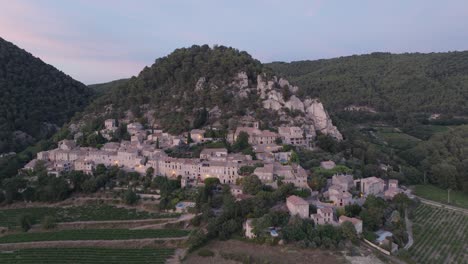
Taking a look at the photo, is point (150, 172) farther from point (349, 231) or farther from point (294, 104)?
point (294, 104)

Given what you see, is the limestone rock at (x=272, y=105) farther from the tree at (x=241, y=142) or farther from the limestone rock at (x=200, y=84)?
the limestone rock at (x=200, y=84)

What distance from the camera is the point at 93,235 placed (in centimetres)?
3466

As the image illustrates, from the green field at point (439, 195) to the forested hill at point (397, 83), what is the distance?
4309cm

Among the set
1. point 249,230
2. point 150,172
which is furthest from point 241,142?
point 249,230

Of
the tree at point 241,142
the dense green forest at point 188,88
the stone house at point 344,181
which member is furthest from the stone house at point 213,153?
the stone house at point 344,181

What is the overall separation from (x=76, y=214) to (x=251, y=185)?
698 inches

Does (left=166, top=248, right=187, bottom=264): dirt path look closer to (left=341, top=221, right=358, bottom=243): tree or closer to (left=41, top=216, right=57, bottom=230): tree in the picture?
(left=341, top=221, right=358, bottom=243): tree

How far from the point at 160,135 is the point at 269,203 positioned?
22.8m

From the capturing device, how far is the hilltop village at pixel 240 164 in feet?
119

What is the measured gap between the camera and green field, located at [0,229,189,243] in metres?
34.0

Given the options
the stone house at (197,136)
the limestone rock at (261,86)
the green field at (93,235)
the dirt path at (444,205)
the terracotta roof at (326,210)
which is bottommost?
the dirt path at (444,205)

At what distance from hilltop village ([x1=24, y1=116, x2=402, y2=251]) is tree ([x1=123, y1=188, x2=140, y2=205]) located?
14.0 ft

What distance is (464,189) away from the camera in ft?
169

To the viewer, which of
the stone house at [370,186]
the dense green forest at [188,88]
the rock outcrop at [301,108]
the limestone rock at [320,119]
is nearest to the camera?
the stone house at [370,186]
